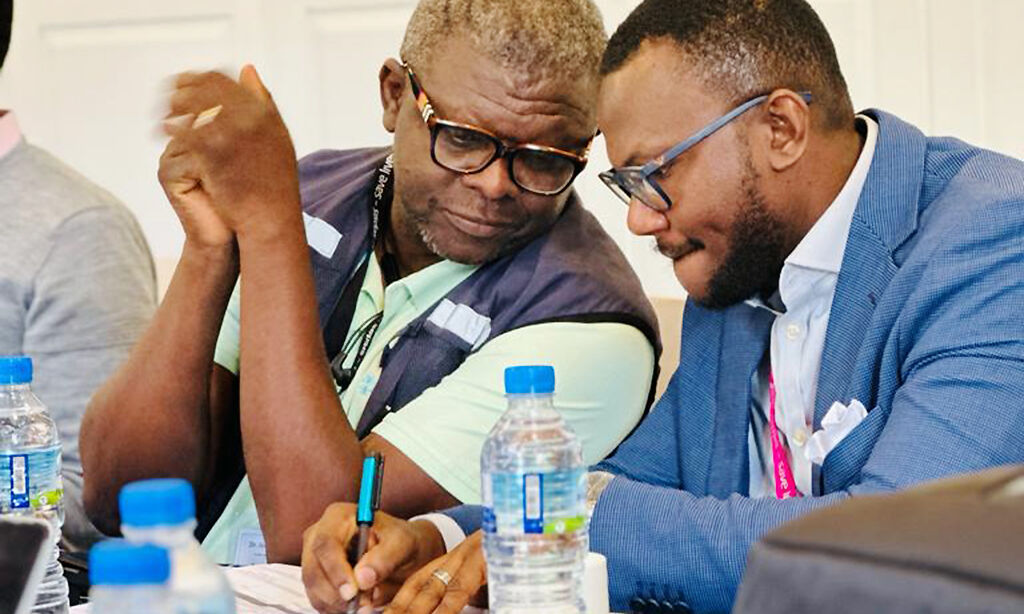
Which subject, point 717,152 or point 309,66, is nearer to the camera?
point 717,152

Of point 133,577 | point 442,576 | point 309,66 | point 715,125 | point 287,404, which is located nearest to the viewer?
point 133,577

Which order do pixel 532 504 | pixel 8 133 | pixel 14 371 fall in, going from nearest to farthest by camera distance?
1. pixel 532 504
2. pixel 14 371
3. pixel 8 133

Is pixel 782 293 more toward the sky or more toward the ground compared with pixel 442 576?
more toward the sky

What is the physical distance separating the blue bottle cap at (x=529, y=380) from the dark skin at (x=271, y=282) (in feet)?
2.09

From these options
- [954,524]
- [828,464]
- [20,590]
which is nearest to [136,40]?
[828,464]

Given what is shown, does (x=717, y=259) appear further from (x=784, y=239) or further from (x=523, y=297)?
(x=523, y=297)

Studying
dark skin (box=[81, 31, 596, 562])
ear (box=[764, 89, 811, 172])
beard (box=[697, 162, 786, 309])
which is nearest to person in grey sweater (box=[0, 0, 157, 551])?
dark skin (box=[81, 31, 596, 562])

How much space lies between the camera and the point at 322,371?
6.30 ft

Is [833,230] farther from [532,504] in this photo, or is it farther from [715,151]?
[532,504]

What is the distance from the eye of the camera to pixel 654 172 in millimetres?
1795

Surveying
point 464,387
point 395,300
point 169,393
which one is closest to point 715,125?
point 464,387

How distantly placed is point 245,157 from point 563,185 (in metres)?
0.45

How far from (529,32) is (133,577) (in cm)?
142

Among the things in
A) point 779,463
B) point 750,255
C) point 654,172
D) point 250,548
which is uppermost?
point 654,172
